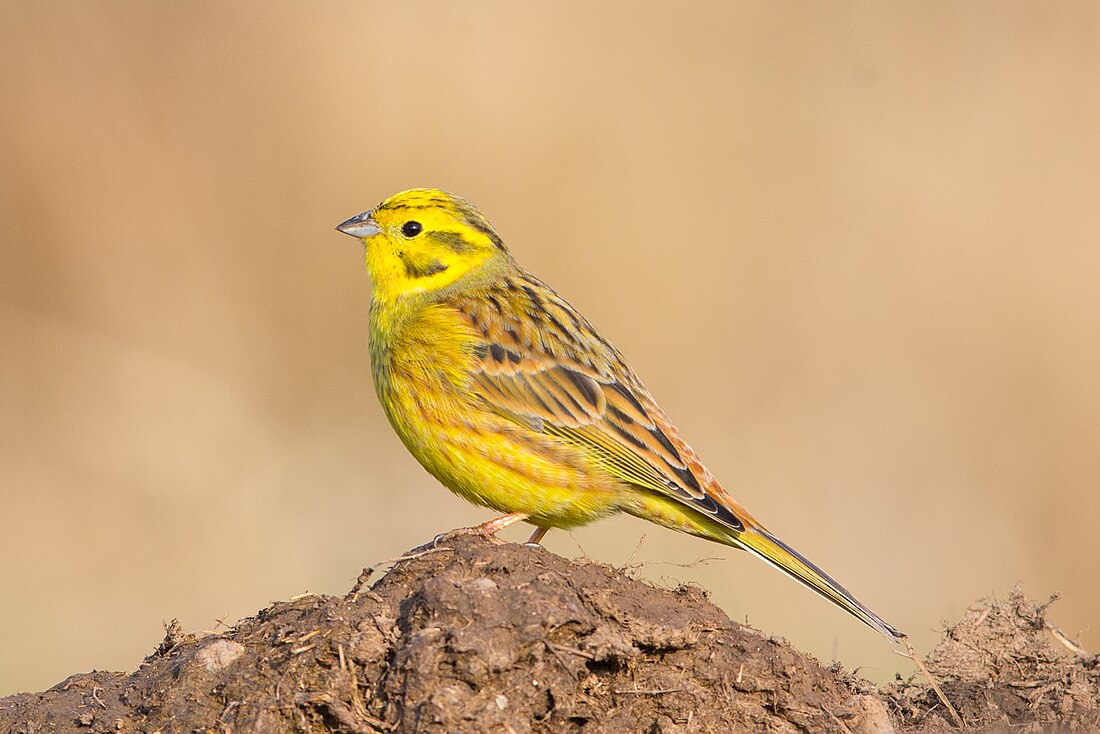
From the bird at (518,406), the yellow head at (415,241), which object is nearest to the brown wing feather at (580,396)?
the bird at (518,406)

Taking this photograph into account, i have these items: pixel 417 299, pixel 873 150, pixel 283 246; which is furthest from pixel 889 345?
pixel 417 299

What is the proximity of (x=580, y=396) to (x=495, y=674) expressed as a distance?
8.97ft

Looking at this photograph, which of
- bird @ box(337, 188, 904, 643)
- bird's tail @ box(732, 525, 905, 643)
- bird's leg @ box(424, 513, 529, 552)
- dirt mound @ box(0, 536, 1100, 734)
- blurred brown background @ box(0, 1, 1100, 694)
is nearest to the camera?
dirt mound @ box(0, 536, 1100, 734)

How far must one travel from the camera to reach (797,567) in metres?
6.96

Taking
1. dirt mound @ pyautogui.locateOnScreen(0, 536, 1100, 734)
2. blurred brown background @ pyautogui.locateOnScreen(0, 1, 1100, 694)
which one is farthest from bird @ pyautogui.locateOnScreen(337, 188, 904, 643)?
blurred brown background @ pyautogui.locateOnScreen(0, 1, 1100, 694)

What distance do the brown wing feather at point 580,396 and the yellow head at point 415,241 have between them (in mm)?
338

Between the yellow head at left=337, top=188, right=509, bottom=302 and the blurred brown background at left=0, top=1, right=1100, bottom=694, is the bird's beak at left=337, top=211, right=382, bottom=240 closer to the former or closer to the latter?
the yellow head at left=337, top=188, right=509, bottom=302

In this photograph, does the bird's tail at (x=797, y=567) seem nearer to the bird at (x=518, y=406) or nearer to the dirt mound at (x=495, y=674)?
the bird at (x=518, y=406)

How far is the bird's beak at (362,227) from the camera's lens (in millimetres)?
8000

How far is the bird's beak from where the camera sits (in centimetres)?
800

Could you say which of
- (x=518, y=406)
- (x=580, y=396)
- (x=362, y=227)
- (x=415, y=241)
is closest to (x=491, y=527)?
(x=518, y=406)

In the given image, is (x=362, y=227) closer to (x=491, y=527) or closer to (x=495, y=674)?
(x=491, y=527)

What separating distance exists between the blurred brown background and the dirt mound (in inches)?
292

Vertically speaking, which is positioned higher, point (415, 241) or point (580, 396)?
point (415, 241)
